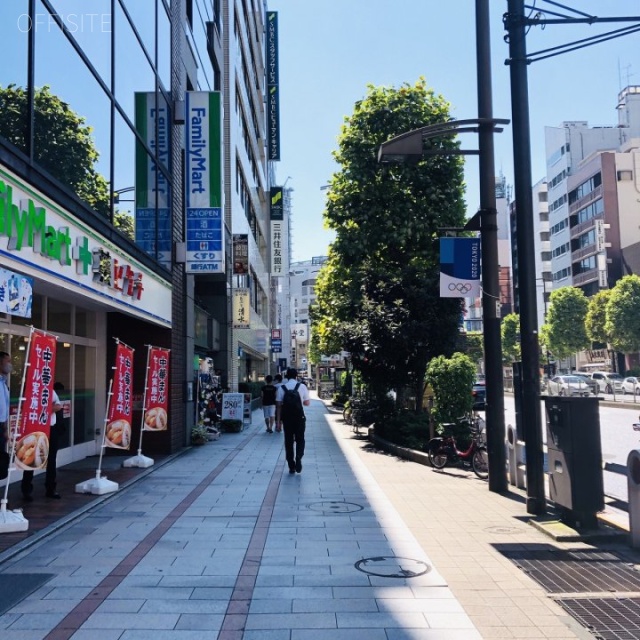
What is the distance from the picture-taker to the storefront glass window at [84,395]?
1293 centimetres

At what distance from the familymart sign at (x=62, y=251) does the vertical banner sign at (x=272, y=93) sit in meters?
37.8

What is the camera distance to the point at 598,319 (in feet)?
178

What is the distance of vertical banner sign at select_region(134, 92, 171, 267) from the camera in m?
12.9

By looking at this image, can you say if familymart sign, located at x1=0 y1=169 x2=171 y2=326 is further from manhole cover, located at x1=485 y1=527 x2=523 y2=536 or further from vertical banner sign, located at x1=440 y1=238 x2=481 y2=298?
manhole cover, located at x1=485 y1=527 x2=523 y2=536

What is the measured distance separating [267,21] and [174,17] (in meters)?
35.8

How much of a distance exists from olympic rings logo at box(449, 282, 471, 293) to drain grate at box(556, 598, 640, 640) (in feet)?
17.6

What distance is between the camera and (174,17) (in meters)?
15.8

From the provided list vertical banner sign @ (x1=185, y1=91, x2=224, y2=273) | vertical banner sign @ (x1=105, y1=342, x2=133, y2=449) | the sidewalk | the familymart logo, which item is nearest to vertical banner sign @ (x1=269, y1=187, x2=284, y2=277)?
vertical banner sign @ (x1=185, y1=91, x2=224, y2=273)

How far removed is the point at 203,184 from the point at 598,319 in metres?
46.6

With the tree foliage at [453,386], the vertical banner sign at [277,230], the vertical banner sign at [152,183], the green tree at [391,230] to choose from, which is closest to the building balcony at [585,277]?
the vertical banner sign at [277,230]

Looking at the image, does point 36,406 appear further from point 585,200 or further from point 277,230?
point 585,200

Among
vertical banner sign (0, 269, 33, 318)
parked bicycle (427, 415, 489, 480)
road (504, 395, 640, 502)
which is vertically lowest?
road (504, 395, 640, 502)

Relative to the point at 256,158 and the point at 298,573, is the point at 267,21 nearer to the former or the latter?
the point at 256,158

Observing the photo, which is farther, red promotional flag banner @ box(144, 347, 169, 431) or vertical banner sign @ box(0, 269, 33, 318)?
red promotional flag banner @ box(144, 347, 169, 431)
